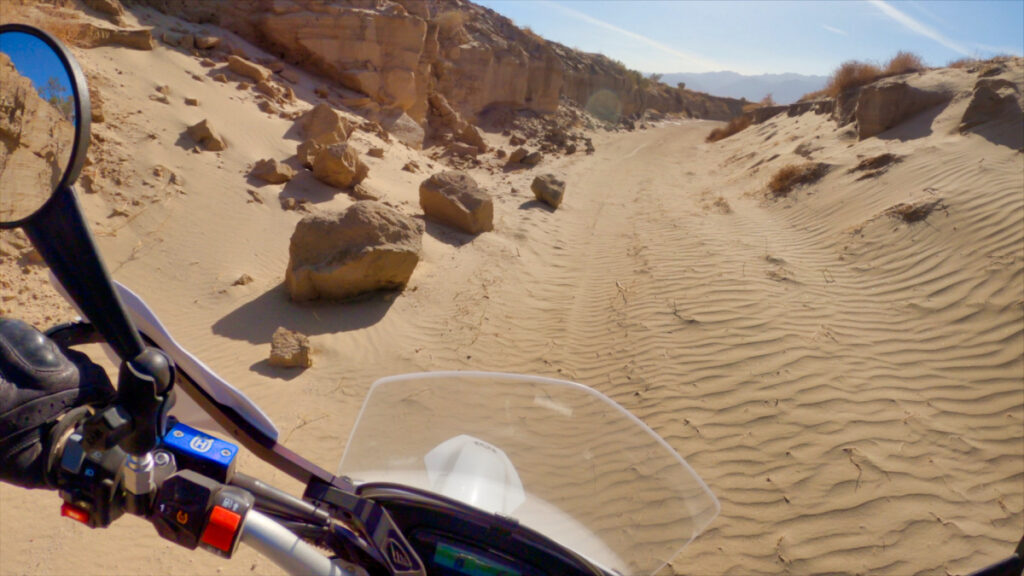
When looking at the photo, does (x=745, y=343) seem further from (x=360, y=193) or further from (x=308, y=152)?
(x=308, y=152)

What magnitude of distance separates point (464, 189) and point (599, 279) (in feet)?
9.98

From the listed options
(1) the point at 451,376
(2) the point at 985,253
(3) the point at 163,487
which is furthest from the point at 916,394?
(3) the point at 163,487

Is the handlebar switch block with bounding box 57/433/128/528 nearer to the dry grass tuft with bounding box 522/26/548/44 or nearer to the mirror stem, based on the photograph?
the mirror stem

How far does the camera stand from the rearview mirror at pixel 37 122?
3.51 ft

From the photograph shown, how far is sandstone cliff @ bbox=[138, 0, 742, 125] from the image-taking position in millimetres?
15422

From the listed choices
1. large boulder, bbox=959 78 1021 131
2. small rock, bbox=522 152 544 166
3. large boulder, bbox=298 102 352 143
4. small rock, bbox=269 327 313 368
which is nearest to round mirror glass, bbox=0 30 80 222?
small rock, bbox=269 327 313 368

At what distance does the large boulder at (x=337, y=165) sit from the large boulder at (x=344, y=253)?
120 inches

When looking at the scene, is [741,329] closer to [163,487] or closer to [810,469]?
[810,469]

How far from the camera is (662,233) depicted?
10586mm

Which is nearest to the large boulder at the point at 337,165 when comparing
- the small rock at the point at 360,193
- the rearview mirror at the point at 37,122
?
the small rock at the point at 360,193

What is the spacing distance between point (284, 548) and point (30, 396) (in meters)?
0.51

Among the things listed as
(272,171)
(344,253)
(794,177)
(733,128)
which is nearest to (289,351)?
(344,253)

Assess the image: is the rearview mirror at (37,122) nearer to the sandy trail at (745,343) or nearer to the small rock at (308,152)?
the sandy trail at (745,343)

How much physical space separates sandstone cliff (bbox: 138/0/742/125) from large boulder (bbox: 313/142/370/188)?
21.6 ft
